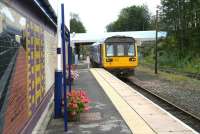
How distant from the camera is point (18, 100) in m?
6.68

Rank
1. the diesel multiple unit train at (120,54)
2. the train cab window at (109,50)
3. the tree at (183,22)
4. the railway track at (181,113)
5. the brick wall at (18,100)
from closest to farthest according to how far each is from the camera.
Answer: the brick wall at (18,100), the railway track at (181,113), the diesel multiple unit train at (120,54), the train cab window at (109,50), the tree at (183,22)

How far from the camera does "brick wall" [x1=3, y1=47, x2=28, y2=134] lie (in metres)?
5.93

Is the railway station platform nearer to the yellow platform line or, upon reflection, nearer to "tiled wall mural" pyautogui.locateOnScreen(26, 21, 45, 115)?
the yellow platform line

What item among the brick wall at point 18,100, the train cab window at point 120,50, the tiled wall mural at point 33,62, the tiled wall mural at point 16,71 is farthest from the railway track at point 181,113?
the train cab window at point 120,50

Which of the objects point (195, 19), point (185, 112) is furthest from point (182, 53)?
point (185, 112)

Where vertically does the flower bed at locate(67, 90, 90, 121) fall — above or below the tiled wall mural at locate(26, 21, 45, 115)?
below

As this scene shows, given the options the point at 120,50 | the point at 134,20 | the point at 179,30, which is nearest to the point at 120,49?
the point at 120,50

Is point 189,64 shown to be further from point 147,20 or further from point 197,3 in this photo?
point 147,20

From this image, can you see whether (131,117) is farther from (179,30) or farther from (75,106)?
(179,30)

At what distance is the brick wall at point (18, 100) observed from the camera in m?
5.93

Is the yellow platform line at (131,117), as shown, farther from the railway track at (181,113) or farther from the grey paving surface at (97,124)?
the railway track at (181,113)

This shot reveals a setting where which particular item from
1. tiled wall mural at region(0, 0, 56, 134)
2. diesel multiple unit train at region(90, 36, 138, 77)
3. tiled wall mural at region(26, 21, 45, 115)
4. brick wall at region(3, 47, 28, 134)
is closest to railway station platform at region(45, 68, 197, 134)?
tiled wall mural at region(26, 21, 45, 115)

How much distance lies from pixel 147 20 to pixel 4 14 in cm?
12878

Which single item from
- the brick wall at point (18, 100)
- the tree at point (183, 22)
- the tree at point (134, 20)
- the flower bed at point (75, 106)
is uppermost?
the tree at point (134, 20)
